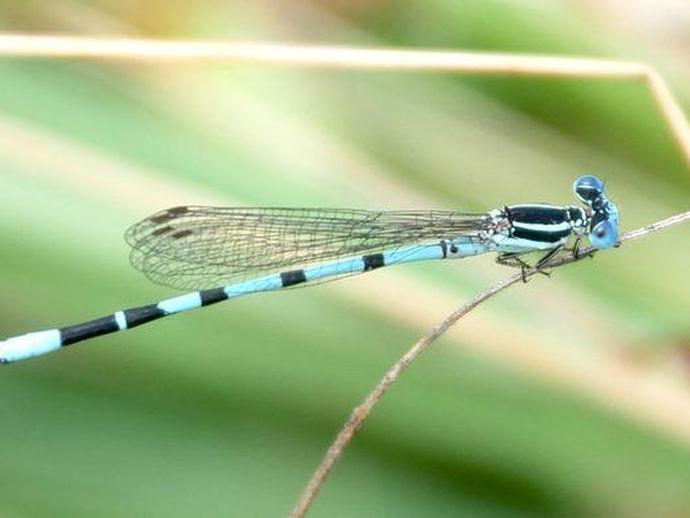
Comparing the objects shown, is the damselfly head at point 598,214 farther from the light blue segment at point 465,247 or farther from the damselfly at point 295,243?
the light blue segment at point 465,247

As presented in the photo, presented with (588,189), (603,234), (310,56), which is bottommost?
(603,234)

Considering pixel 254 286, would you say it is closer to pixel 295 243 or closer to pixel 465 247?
pixel 295 243

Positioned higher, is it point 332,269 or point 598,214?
point 332,269

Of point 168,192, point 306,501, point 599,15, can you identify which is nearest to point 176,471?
point 168,192

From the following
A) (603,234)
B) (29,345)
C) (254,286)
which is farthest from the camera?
(254,286)

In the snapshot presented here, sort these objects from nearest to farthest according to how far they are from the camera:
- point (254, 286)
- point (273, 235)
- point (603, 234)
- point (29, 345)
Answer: point (603, 234)
point (29, 345)
point (254, 286)
point (273, 235)

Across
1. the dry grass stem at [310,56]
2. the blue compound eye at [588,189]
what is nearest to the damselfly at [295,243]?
the blue compound eye at [588,189]

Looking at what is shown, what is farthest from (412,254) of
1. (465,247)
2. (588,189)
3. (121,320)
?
(121,320)
